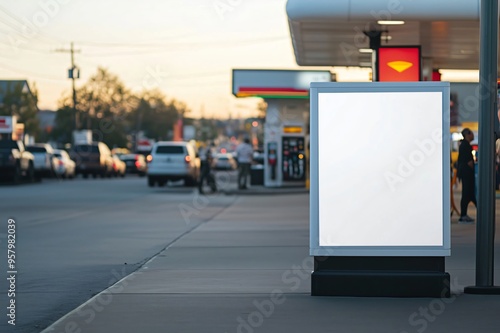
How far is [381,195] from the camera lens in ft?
32.6

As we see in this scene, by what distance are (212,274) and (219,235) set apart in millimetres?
6126

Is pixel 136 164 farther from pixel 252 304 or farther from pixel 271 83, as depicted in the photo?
pixel 252 304

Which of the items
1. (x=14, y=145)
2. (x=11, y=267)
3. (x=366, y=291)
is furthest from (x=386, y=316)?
(x=14, y=145)

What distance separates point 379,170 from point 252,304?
5.47 ft

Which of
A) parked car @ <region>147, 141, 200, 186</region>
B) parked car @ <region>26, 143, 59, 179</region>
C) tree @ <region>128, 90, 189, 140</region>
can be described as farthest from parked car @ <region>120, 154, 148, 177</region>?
tree @ <region>128, 90, 189, 140</region>

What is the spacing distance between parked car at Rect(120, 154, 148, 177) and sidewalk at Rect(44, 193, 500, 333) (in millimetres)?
59005

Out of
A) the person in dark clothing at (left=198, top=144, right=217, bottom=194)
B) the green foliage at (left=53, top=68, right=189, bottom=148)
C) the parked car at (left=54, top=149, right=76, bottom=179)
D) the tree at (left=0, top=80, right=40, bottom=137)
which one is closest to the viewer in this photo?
the person in dark clothing at (left=198, top=144, right=217, bottom=194)

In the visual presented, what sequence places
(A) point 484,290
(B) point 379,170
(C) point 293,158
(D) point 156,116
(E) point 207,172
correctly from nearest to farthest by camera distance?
(B) point 379,170, (A) point 484,290, (E) point 207,172, (C) point 293,158, (D) point 156,116

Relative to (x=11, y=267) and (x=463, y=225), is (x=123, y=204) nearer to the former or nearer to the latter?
(x=463, y=225)

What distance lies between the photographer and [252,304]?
970 centimetres

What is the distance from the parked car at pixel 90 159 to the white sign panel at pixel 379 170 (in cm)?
5110

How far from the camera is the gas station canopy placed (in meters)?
17.6

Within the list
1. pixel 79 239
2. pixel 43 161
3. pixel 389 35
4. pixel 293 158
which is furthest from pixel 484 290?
pixel 43 161

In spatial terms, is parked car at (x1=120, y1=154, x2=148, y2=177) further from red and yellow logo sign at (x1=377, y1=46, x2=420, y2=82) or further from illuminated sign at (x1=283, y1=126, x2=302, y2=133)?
red and yellow logo sign at (x1=377, y1=46, x2=420, y2=82)
